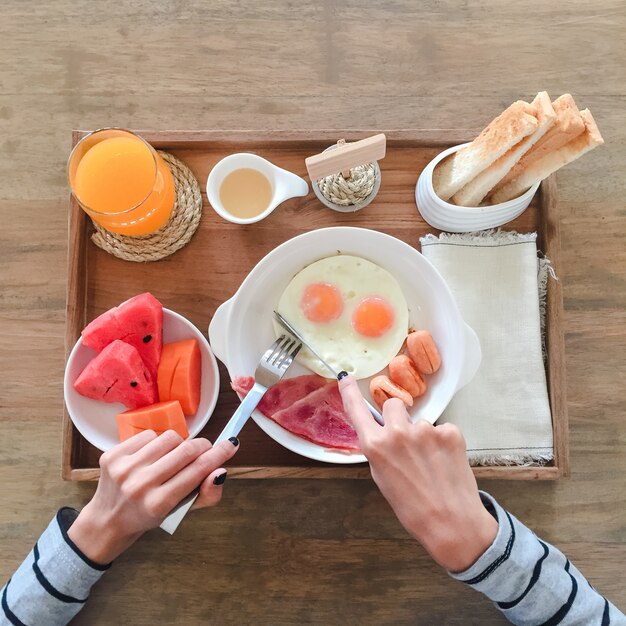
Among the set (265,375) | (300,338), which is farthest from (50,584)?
(300,338)

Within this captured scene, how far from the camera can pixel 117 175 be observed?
4.07ft

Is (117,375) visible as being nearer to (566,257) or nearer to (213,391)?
(213,391)

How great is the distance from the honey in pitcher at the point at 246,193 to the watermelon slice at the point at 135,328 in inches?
10.6

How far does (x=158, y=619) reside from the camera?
4.47 ft

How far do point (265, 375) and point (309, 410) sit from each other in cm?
12

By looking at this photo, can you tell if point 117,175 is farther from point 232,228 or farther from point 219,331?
point 219,331

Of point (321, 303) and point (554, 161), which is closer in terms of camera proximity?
point (554, 161)

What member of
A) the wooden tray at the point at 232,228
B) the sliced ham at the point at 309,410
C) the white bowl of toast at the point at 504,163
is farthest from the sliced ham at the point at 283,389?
the white bowl of toast at the point at 504,163

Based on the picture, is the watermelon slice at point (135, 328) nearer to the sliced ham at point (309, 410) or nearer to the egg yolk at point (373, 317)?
the sliced ham at point (309, 410)

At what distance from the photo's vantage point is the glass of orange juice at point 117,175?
122 cm

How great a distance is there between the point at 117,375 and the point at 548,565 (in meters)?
0.95

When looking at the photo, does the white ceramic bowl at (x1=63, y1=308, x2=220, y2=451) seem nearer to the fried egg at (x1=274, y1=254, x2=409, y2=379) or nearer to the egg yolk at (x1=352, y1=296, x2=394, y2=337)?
the fried egg at (x1=274, y1=254, x2=409, y2=379)

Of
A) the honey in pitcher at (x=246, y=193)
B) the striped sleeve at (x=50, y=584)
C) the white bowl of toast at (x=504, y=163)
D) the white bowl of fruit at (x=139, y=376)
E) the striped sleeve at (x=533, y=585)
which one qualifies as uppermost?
the white bowl of toast at (x=504, y=163)

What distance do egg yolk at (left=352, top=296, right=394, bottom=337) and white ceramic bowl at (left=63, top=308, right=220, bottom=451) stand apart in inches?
12.9
